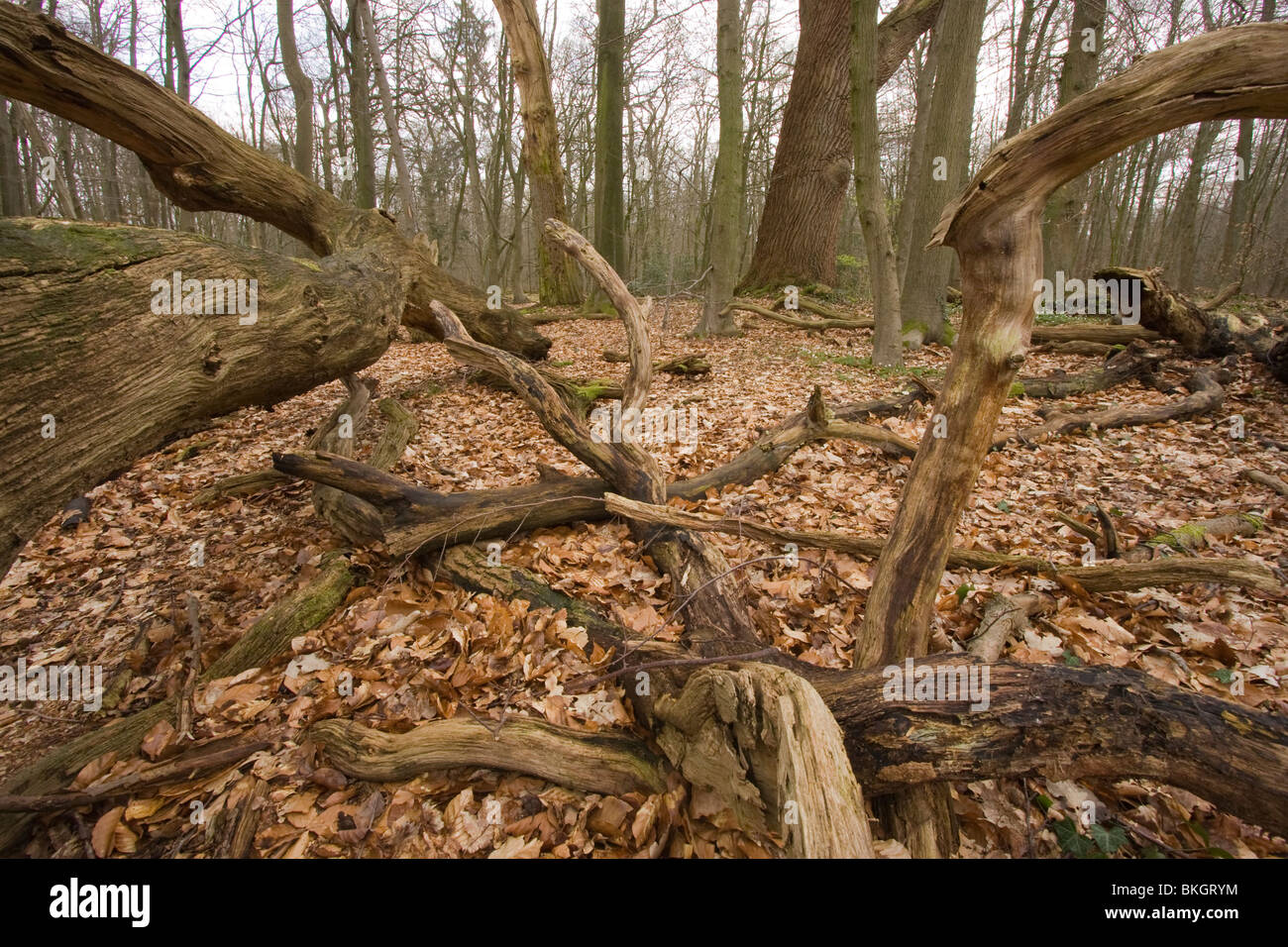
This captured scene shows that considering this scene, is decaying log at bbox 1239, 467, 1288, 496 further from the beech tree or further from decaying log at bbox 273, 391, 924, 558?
decaying log at bbox 273, 391, 924, 558

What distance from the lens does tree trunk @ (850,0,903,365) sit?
21.9 ft

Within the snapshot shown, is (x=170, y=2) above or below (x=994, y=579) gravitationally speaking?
above

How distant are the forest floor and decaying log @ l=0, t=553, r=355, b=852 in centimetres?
7

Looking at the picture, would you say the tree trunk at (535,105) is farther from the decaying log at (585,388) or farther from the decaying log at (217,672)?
the decaying log at (217,672)

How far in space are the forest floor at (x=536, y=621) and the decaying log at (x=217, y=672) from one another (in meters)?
0.07

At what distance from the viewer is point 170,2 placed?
13.3 metres

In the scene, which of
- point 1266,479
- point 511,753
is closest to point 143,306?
point 511,753

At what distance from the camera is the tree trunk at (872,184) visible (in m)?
6.67

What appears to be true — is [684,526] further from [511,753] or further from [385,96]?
[385,96]

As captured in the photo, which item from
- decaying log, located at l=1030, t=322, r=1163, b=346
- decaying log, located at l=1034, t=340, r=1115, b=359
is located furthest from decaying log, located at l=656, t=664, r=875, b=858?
decaying log, located at l=1034, t=340, r=1115, b=359
